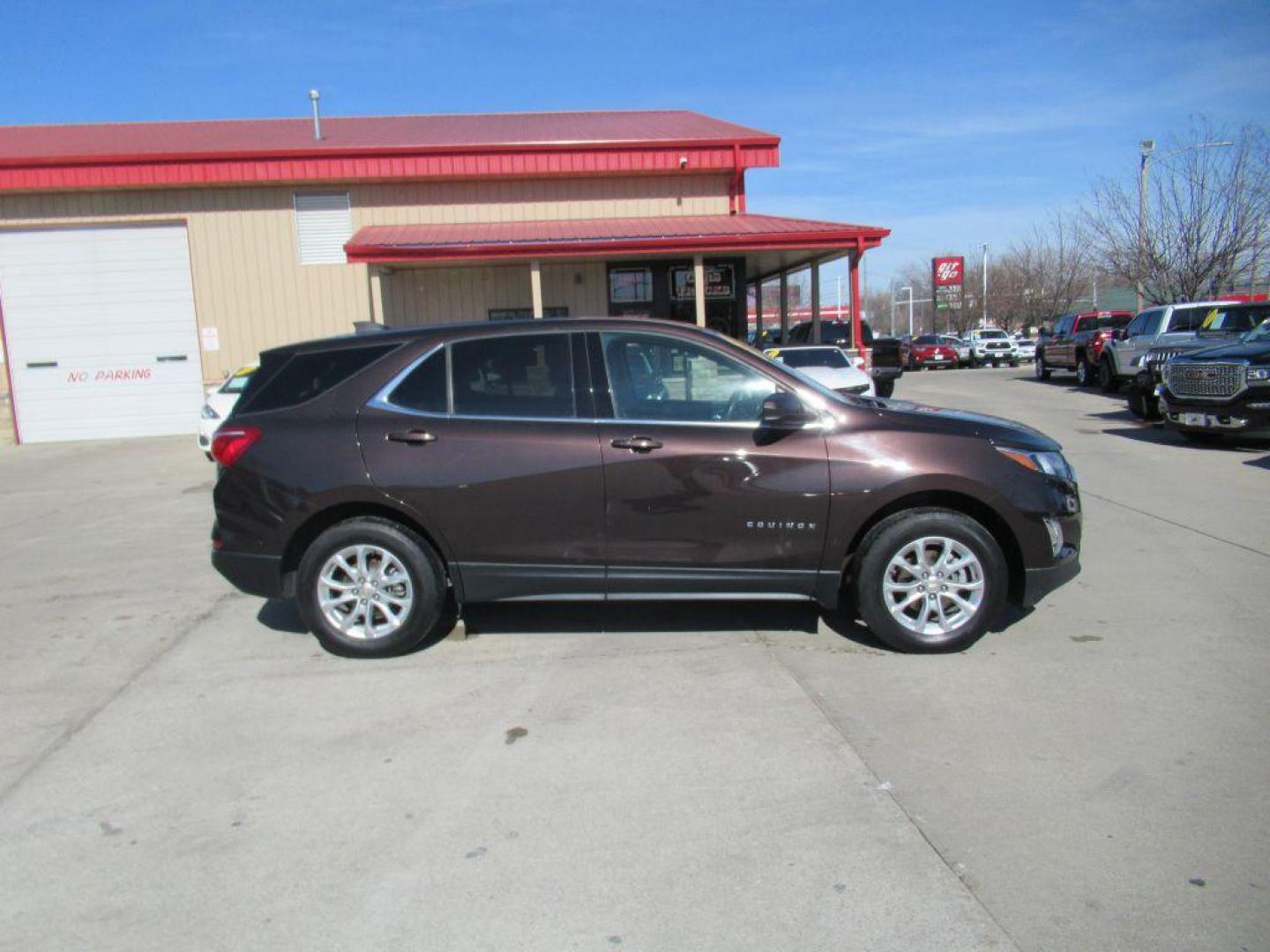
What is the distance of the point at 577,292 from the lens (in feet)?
66.1

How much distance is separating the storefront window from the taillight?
50.0 ft

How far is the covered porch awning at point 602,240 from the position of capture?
16.6 m

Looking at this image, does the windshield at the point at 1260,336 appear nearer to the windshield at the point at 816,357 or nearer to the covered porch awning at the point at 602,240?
the windshield at the point at 816,357

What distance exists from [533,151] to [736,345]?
15.1 meters

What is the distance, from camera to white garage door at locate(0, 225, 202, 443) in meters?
18.5

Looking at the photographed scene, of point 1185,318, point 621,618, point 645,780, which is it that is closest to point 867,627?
point 621,618

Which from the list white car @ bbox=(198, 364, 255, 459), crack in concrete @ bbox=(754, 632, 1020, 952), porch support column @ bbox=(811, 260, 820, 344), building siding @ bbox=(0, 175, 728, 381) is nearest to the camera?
crack in concrete @ bbox=(754, 632, 1020, 952)

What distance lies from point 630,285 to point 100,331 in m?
10.1

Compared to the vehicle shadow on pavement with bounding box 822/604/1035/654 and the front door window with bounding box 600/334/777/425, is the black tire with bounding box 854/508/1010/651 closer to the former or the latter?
the vehicle shadow on pavement with bounding box 822/604/1035/654

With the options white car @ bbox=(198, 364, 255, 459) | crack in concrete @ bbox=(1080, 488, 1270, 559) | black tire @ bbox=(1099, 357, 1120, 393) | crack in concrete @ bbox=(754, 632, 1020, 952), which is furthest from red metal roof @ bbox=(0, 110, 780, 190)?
crack in concrete @ bbox=(754, 632, 1020, 952)

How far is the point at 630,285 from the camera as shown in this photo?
20.1 meters

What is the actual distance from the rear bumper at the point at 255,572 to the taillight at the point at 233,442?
517mm

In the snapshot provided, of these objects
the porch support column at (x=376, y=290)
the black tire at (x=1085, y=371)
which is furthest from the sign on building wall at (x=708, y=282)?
the black tire at (x=1085, y=371)

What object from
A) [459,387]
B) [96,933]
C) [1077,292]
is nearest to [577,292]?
[459,387]
